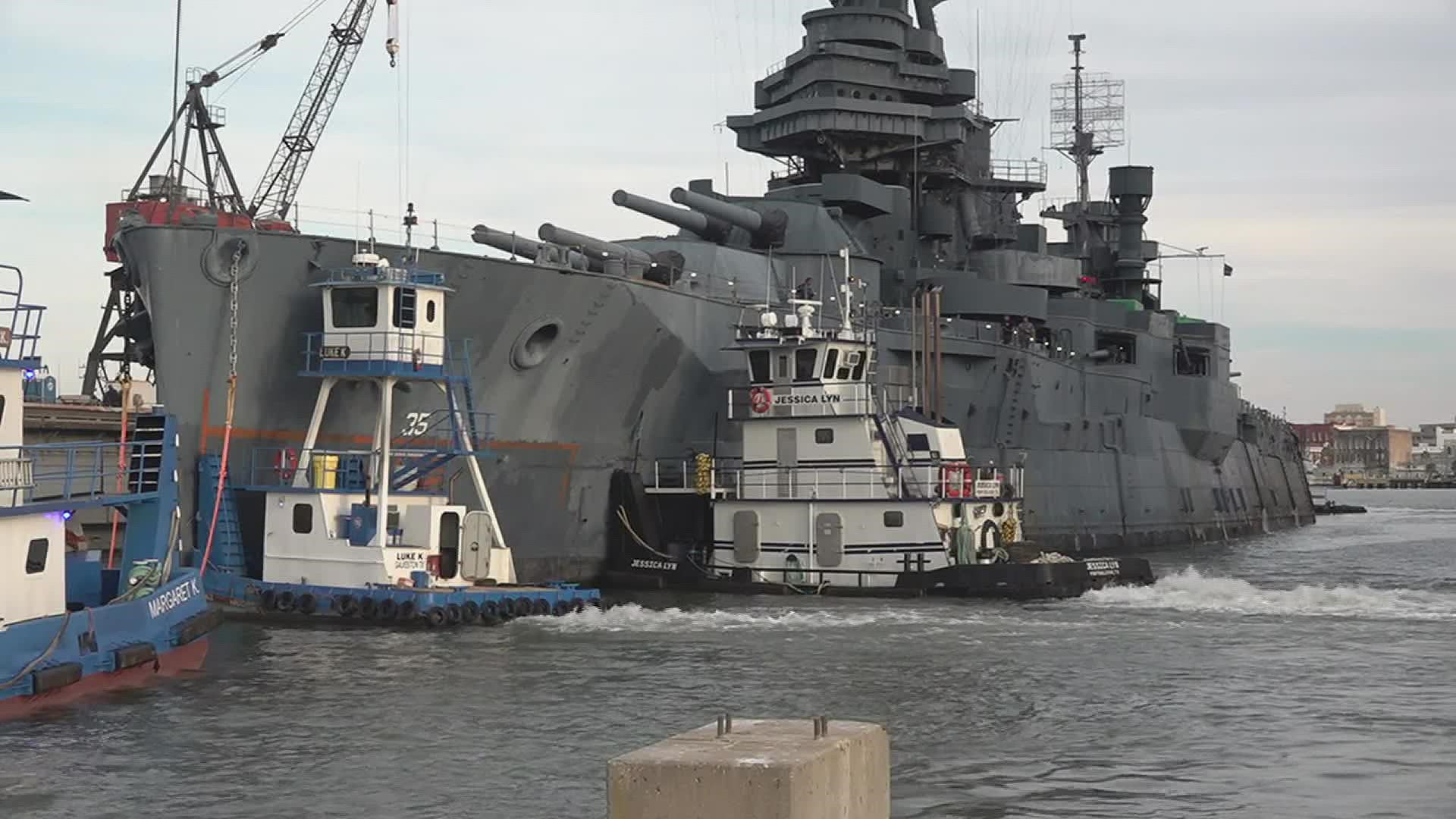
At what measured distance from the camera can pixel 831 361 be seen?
3650cm

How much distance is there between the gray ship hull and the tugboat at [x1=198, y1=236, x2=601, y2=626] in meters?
0.83

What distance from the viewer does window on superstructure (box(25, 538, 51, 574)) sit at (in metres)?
22.8

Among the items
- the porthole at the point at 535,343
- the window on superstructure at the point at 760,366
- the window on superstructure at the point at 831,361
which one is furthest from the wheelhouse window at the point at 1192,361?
the porthole at the point at 535,343

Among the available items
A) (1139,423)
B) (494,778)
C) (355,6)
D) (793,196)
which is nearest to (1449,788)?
(494,778)

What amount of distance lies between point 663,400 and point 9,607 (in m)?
19.2

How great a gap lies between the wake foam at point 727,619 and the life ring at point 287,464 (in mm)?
5487

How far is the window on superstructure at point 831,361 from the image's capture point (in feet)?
119

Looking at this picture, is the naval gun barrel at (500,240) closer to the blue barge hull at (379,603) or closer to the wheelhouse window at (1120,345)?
the blue barge hull at (379,603)

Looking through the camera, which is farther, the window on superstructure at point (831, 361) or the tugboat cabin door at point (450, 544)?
the window on superstructure at point (831, 361)

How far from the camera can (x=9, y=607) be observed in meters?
22.2

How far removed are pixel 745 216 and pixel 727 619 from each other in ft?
61.0

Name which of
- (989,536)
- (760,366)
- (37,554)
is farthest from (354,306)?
(989,536)

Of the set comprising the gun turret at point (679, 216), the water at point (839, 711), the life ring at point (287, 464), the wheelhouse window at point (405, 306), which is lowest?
the water at point (839, 711)

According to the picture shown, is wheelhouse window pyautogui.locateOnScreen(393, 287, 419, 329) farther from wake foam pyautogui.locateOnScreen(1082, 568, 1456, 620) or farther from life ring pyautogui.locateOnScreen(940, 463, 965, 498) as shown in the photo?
wake foam pyautogui.locateOnScreen(1082, 568, 1456, 620)
